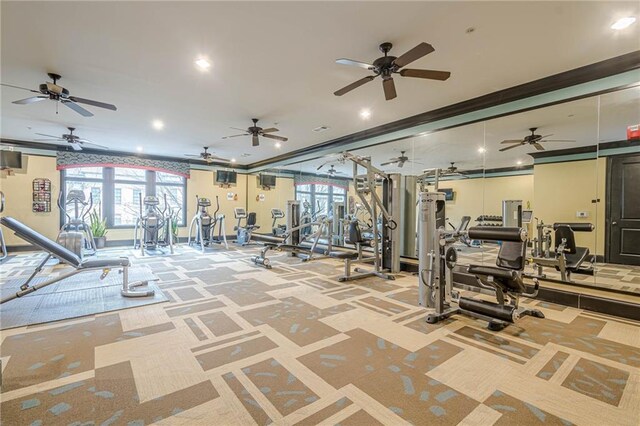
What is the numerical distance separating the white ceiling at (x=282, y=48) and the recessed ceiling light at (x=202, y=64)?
8 cm

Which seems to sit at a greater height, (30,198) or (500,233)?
(30,198)

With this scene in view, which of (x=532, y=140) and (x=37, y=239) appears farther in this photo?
(x=532, y=140)

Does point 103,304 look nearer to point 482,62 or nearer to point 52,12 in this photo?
point 52,12

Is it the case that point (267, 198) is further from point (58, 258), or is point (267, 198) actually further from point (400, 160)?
point (58, 258)

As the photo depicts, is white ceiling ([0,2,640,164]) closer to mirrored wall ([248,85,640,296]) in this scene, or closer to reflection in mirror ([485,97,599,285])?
reflection in mirror ([485,97,599,285])

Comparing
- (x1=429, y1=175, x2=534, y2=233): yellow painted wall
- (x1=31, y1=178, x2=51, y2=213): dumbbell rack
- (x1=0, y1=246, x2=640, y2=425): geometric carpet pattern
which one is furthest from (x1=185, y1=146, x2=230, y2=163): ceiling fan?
(x1=429, y1=175, x2=534, y2=233): yellow painted wall

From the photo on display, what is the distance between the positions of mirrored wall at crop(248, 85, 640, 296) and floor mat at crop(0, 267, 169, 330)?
3726 millimetres

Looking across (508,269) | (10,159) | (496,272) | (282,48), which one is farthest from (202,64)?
(10,159)

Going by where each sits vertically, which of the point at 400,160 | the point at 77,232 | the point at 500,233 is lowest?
the point at 77,232

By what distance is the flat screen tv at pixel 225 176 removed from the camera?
10.8 metres

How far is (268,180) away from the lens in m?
10.8

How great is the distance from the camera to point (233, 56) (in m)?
3.38

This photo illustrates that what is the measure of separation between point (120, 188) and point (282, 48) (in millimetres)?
8642

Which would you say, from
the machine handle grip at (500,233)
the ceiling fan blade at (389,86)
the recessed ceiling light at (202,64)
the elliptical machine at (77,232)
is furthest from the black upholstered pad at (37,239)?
the machine handle grip at (500,233)
